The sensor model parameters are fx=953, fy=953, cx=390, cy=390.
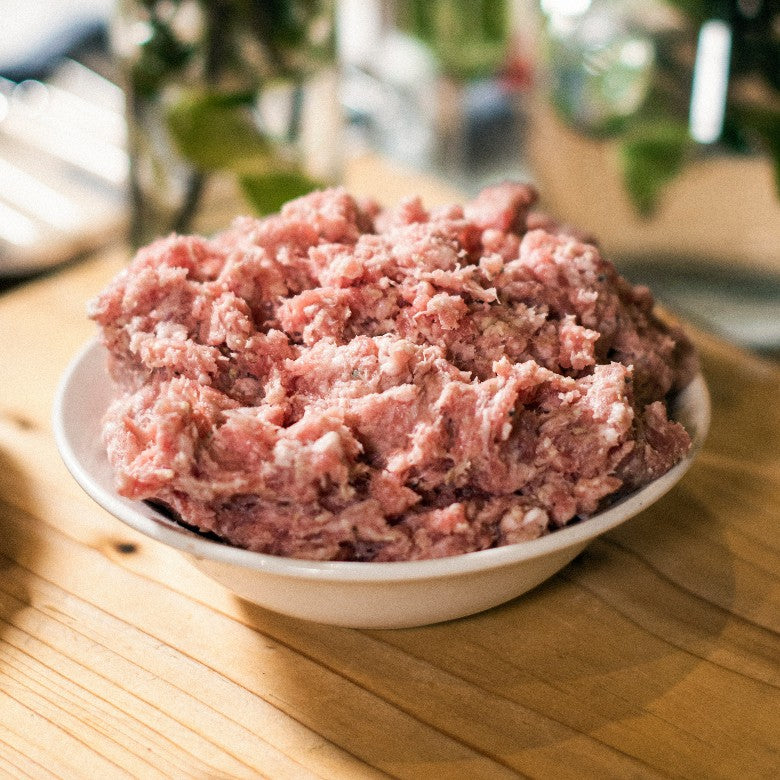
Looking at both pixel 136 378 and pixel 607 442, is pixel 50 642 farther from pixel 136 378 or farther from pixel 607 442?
pixel 607 442

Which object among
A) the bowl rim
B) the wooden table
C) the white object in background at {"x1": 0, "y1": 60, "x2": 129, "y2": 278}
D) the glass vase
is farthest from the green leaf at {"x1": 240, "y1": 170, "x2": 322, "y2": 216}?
the bowl rim

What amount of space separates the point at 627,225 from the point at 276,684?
1.19 metres

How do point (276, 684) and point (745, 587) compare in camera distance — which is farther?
point (745, 587)

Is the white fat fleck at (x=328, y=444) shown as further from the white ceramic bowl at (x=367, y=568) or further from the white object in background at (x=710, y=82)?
the white object in background at (x=710, y=82)

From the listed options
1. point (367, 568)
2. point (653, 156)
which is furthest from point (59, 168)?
point (367, 568)

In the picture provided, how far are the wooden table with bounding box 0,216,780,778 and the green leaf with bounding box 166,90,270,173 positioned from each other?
0.73 meters

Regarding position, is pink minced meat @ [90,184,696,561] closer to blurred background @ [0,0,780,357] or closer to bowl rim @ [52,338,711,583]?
bowl rim @ [52,338,711,583]

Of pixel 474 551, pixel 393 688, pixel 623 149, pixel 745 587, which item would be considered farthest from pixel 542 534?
pixel 623 149

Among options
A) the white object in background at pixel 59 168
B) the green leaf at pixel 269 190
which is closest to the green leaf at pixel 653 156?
the green leaf at pixel 269 190

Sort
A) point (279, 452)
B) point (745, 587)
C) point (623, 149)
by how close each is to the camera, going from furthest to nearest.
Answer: point (623, 149), point (745, 587), point (279, 452)

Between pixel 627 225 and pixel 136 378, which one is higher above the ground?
pixel 136 378

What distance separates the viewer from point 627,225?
6.01 ft

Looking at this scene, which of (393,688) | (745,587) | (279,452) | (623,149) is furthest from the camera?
(623,149)

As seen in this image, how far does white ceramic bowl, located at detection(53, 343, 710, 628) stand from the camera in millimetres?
893
